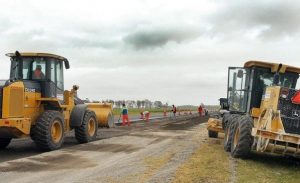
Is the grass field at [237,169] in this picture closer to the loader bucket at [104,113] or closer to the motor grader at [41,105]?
the motor grader at [41,105]

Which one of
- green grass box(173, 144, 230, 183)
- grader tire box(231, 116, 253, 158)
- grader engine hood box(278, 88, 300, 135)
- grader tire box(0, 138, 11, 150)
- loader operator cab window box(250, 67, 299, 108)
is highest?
loader operator cab window box(250, 67, 299, 108)

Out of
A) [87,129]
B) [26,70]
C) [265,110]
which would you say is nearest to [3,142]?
[26,70]

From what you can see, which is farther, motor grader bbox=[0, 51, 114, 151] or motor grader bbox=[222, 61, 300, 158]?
motor grader bbox=[0, 51, 114, 151]

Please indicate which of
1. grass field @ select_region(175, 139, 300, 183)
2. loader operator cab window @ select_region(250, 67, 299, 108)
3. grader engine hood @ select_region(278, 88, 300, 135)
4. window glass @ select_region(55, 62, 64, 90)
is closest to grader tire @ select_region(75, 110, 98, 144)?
window glass @ select_region(55, 62, 64, 90)

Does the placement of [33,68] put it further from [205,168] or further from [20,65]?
[205,168]

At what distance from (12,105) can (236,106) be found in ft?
24.5

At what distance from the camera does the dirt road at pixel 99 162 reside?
9.98m

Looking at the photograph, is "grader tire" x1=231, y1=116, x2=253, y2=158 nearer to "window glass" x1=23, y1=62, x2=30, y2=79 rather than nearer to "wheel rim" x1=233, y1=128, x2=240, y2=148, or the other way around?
"wheel rim" x1=233, y1=128, x2=240, y2=148

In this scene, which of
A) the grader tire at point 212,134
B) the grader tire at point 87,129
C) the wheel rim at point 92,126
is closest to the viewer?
the grader tire at point 87,129

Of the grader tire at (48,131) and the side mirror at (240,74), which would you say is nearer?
the grader tire at (48,131)

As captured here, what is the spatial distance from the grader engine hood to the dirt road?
9.07ft

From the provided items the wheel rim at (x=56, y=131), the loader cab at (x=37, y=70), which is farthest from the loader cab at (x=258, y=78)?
the loader cab at (x=37, y=70)

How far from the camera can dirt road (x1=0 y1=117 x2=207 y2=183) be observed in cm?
998

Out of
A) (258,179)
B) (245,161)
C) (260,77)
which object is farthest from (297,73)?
(258,179)
